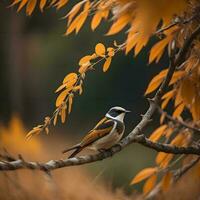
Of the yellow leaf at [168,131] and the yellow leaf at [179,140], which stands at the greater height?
the yellow leaf at [168,131]

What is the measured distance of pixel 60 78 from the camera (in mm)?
7949

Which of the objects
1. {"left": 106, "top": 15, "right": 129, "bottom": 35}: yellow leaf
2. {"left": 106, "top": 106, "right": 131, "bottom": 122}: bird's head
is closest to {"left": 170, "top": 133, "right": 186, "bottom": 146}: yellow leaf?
{"left": 106, "top": 106, "right": 131, "bottom": 122}: bird's head

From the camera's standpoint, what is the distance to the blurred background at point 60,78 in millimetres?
6734

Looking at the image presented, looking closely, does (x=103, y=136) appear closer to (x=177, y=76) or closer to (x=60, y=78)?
(x=177, y=76)

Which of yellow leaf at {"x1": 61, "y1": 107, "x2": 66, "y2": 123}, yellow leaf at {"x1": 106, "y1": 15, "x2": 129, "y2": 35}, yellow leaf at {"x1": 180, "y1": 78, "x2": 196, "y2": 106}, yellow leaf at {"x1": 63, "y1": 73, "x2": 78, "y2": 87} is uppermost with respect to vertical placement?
yellow leaf at {"x1": 106, "y1": 15, "x2": 129, "y2": 35}

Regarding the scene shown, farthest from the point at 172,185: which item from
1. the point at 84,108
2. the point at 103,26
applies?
the point at 84,108

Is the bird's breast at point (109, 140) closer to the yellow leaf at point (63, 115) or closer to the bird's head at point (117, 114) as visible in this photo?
the bird's head at point (117, 114)

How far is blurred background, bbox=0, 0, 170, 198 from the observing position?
22.1 feet

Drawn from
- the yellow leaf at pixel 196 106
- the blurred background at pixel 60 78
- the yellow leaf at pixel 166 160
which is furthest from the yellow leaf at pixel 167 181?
the blurred background at pixel 60 78

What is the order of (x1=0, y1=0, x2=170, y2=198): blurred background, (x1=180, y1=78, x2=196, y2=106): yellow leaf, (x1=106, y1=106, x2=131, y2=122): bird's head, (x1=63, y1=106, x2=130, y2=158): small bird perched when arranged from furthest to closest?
(x1=0, y1=0, x2=170, y2=198): blurred background < (x1=106, y1=106, x2=131, y2=122): bird's head < (x1=63, y1=106, x2=130, y2=158): small bird perched < (x1=180, y1=78, x2=196, y2=106): yellow leaf

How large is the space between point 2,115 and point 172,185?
6016 mm

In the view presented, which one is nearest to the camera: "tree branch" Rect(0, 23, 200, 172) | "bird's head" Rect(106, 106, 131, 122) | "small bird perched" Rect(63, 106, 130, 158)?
"tree branch" Rect(0, 23, 200, 172)

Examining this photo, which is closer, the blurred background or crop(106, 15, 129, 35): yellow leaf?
crop(106, 15, 129, 35): yellow leaf

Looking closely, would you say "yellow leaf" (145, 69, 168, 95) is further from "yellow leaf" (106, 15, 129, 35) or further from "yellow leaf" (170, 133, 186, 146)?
"yellow leaf" (106, 15, 129, 35)
